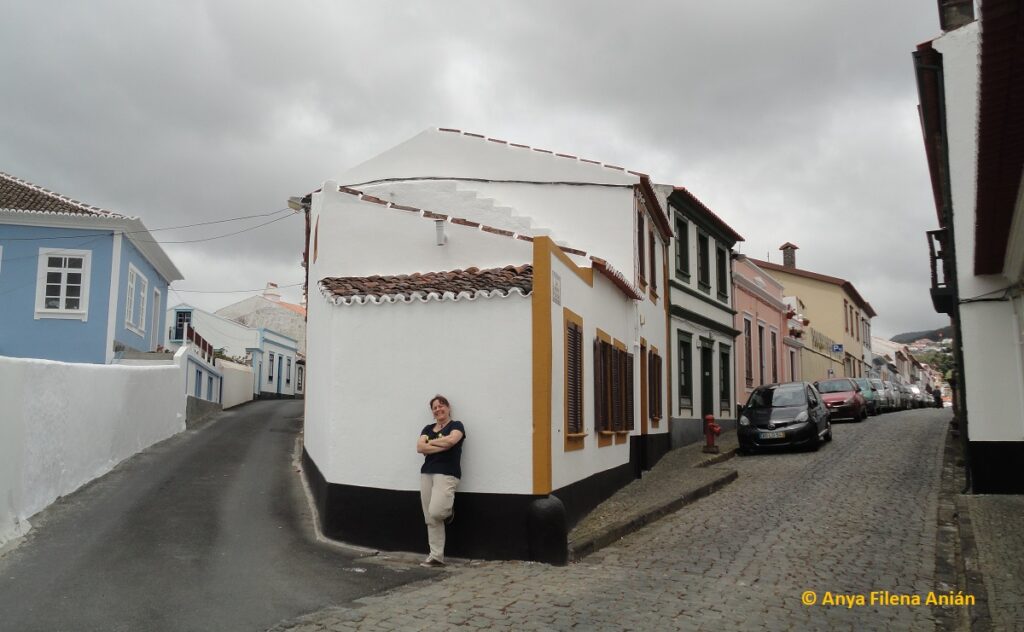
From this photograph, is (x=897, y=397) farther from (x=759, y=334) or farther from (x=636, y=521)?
(x=636, y=521)

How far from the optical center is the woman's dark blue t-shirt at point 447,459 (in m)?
8.70

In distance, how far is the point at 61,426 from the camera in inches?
454

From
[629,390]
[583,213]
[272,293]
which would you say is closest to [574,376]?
[629,390]

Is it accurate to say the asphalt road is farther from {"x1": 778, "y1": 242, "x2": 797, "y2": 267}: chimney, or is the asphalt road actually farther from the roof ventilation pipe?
{"x1": 778, "y1": 242, "x2": 797, "y2": 267}: chimney

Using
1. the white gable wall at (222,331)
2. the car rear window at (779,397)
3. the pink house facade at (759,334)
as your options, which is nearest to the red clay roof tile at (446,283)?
the car rear window at (779,397)

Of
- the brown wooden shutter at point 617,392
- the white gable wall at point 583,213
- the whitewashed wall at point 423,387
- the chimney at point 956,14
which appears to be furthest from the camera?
the white gable wall at point 583,213

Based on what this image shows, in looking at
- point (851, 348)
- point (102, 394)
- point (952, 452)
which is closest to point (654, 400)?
point (952, 452)

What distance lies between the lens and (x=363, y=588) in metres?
7.59

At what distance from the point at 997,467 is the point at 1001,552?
3665mm

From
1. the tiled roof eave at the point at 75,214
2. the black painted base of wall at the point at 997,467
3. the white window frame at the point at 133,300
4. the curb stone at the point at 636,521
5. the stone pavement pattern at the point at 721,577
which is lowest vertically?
the stone pavement pattern at the point at 721,577

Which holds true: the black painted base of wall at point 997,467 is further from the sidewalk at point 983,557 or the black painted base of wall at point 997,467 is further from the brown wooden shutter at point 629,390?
the brown wooden shutter at point 629,390

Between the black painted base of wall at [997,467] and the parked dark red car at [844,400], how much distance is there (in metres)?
13.3

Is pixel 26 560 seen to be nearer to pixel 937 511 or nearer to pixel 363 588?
pixel 363 588

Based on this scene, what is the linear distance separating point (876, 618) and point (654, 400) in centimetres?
1052
